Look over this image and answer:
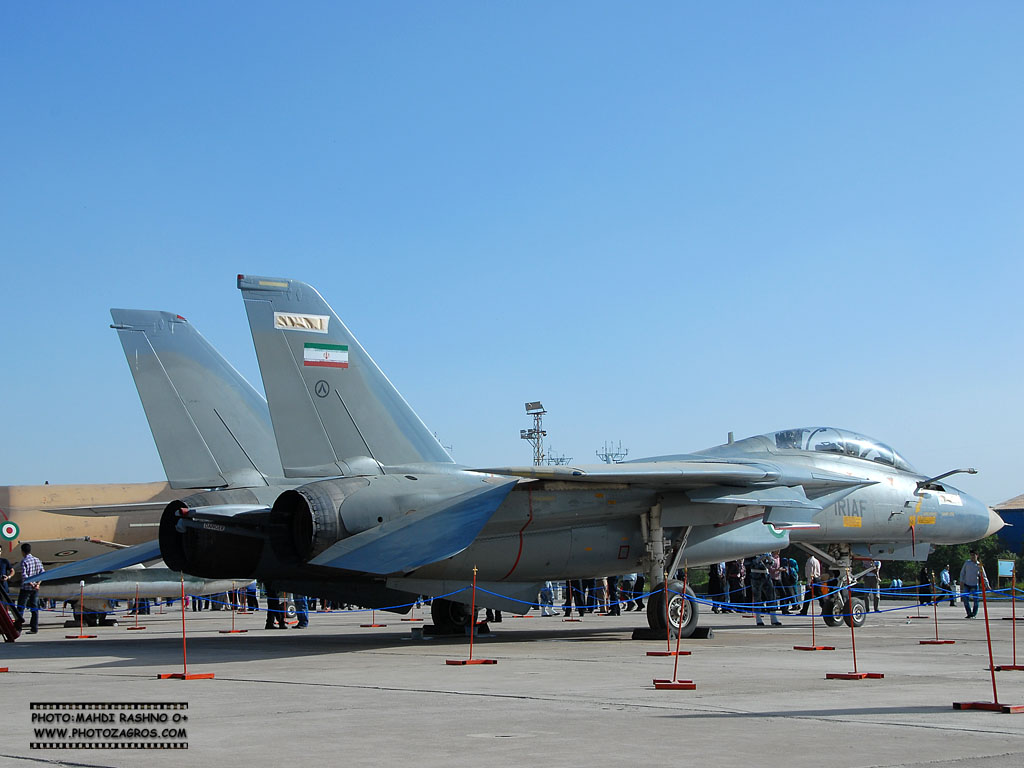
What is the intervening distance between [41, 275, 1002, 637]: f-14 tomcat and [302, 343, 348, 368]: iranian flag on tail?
2cm

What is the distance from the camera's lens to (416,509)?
12.1m

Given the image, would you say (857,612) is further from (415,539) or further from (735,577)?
(415,539)

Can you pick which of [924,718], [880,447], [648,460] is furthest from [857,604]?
[924,718]

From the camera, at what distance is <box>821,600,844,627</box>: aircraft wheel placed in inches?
651

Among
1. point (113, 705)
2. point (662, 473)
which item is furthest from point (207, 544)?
point (113, 705)

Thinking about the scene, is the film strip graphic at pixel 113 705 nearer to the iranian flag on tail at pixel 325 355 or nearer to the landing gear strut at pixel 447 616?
the iranian flag on tail at pixel 325 355

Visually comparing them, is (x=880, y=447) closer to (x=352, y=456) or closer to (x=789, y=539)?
(x=789, y=539)

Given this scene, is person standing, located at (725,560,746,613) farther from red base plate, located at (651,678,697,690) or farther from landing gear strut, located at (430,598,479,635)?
red base plate, located at (651,678,697,690)

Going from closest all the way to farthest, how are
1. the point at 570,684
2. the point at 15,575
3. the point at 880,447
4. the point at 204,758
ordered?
the point at 204,758
the point at 570,684
the point at 880,447
the point at 15,575

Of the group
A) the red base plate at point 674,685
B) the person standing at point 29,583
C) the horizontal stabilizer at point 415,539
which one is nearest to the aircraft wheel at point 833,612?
the horizontal stabilizer at point 415,539

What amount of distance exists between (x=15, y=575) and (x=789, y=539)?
619 inches

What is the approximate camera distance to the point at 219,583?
2336cm

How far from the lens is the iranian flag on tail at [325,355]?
12.7m

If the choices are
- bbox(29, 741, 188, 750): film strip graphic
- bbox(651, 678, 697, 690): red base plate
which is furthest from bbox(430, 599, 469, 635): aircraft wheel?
bbox(29, 741, 188, 750): film strip graphic
